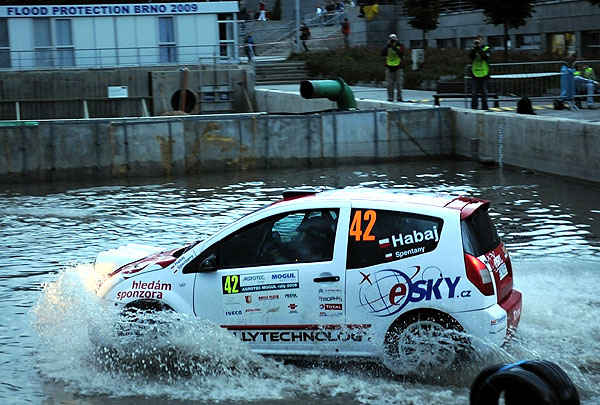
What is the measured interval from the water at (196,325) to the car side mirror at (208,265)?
17.8 inches

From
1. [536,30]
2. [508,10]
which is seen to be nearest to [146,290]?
[508,10]

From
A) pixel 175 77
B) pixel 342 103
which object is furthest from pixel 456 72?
pixel 175 77

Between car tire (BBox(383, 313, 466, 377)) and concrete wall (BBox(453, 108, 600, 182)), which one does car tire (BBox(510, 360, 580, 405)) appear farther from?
concrete wall (BBox(453, 108, 600, 182))

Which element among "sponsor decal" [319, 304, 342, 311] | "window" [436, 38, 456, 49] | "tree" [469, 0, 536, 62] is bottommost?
"sponsor decal" [319, 304, 342, 311]

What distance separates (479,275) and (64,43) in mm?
41138

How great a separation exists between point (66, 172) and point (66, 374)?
639 inches

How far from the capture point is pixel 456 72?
37.9 m

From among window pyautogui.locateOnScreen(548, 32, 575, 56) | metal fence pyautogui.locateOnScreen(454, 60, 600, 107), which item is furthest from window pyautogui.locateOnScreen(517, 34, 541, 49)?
metal fence pyautogui.locateOnScreen(454, 60, 600, 107)

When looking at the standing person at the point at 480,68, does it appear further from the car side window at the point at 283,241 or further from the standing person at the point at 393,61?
the car side window at the point at 283,241

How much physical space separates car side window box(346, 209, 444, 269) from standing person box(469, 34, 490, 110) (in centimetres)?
1756

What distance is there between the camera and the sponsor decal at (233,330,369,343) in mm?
7676

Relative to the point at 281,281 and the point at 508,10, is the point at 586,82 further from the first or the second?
the point at 281,281

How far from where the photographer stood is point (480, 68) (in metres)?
24.6

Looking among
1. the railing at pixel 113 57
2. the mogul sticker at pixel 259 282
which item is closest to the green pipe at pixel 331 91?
the railing at pixel 113 57
